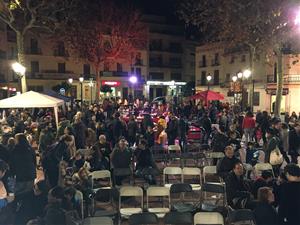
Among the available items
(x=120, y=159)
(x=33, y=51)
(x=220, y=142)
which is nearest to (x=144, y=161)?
(x=120, y=159)

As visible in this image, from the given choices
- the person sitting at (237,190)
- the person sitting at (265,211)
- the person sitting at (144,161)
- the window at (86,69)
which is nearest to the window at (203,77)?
the window at (86,69)

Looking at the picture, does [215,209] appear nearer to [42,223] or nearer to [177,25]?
[42,223]

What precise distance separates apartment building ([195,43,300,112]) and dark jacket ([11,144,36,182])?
17.6 metres

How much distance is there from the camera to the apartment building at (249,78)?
3341 centimetres

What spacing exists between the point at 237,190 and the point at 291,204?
1.56m

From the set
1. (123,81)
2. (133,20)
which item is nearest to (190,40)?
(123,81)

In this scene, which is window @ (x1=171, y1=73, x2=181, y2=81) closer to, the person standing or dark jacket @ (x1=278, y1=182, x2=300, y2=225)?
the person standing

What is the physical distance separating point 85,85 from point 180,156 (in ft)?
133

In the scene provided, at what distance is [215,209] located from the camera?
23.1ft

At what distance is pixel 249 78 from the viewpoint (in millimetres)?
35688

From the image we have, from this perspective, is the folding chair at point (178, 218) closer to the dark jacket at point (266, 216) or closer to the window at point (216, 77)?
the dark jacket at point (266, 216)

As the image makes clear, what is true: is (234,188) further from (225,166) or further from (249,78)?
(249,78)

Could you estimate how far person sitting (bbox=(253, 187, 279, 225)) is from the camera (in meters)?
5.00

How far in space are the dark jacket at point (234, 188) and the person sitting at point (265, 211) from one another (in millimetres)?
1300
